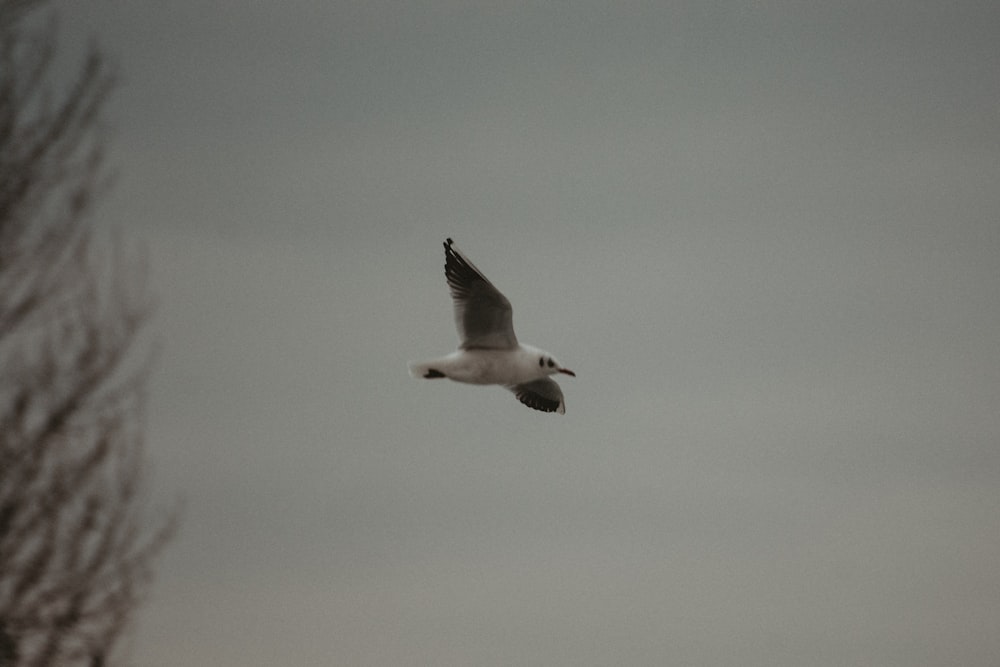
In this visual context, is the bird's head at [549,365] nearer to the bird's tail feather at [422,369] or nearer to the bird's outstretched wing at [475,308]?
the bird's outstretched wing at [475,308]

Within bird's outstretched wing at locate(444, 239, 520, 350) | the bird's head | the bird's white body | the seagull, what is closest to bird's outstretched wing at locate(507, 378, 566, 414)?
the bird's head

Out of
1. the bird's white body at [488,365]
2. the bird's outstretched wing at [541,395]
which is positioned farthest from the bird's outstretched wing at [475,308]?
the bird's outstretched wing at [541,395]

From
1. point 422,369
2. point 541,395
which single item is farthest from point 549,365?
point 541,395

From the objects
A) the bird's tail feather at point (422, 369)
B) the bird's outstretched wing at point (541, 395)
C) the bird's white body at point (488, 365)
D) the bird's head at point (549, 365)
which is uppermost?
the bird's outstretched wing at point (541, 395)

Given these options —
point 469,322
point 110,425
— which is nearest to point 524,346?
point 469,322

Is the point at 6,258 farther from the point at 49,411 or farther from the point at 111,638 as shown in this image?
the point at 111,638

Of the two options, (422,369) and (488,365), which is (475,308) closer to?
(488,365)
